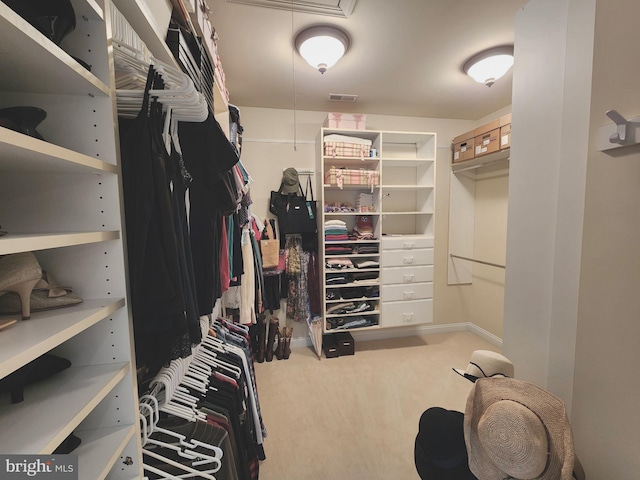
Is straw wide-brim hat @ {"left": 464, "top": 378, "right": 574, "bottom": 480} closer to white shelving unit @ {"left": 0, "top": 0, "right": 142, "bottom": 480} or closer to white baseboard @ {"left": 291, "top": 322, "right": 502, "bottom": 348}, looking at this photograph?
white shelving unit @ {"left": 0, "top": 0, "right": 142, "bottom": 480}

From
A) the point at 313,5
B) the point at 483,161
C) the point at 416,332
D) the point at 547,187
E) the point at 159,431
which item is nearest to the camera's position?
the point at 159,431

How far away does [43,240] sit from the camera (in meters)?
0.49

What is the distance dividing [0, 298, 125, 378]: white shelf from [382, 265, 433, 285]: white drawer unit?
7.85ft

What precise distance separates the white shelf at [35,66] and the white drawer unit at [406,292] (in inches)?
102

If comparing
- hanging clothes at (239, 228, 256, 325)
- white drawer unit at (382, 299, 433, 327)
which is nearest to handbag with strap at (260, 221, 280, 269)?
hanging clothes at (239, 228, 256, 325)

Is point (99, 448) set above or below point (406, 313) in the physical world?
above

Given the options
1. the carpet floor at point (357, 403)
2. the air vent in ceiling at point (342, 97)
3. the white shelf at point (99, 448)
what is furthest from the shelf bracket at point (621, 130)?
the air vent in ceiling at point (342, 97)

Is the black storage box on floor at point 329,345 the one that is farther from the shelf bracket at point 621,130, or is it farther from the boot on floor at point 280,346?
the shelf bracket at point 621,130

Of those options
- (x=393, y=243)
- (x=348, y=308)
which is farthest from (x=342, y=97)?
(x=348, y=308)

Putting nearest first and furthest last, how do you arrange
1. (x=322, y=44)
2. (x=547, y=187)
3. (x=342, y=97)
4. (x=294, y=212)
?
(x=547, y=187)
(x=322, y=44)
(x=342, y=97)
(x=294, y=212)

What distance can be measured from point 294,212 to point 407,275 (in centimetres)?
134

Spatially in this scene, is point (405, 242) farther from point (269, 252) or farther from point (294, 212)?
point (269, 252)

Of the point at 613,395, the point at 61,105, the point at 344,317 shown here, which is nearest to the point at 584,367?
the point at 613,395

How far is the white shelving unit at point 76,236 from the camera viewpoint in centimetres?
51
